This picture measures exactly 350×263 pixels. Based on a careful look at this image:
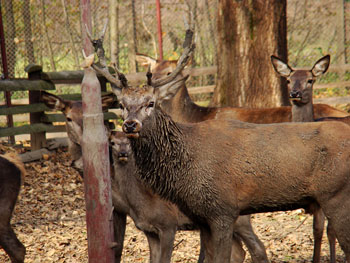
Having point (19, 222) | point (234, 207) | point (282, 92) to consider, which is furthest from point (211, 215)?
point (282, 92)

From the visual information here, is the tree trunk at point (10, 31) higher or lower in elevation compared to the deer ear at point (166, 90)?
higher

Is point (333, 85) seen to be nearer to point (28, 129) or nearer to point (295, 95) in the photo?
point (28, 129)

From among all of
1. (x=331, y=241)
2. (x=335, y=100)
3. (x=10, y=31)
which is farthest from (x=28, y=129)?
(x=335, y=100)

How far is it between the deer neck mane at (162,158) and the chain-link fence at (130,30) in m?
8.53

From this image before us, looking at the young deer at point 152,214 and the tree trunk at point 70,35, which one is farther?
the tree trunk at point 70,35

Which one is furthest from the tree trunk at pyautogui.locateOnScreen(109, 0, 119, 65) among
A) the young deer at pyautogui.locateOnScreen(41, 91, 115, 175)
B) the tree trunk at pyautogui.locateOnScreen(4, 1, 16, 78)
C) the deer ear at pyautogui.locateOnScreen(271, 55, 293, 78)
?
the young deer at pyautogui.locateOnScreen(41, 91, 115, 175)

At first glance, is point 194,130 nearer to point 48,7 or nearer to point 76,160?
point 76,160

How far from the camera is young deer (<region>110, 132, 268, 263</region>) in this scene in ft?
18.3

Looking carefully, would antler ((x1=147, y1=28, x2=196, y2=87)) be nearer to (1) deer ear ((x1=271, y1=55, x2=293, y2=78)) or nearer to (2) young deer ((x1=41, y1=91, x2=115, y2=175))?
(2) young deer ((x1=41, y1=91, x2=115, y2=175))

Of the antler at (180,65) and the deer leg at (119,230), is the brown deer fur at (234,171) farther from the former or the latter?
the deer leg at (119,230)

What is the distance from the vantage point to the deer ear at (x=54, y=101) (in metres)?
7.27

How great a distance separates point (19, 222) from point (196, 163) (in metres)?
3.80

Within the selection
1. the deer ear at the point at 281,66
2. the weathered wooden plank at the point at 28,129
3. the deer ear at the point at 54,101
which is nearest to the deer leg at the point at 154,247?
the deer ear at the point at 54,101

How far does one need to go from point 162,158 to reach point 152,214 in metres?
0.77
